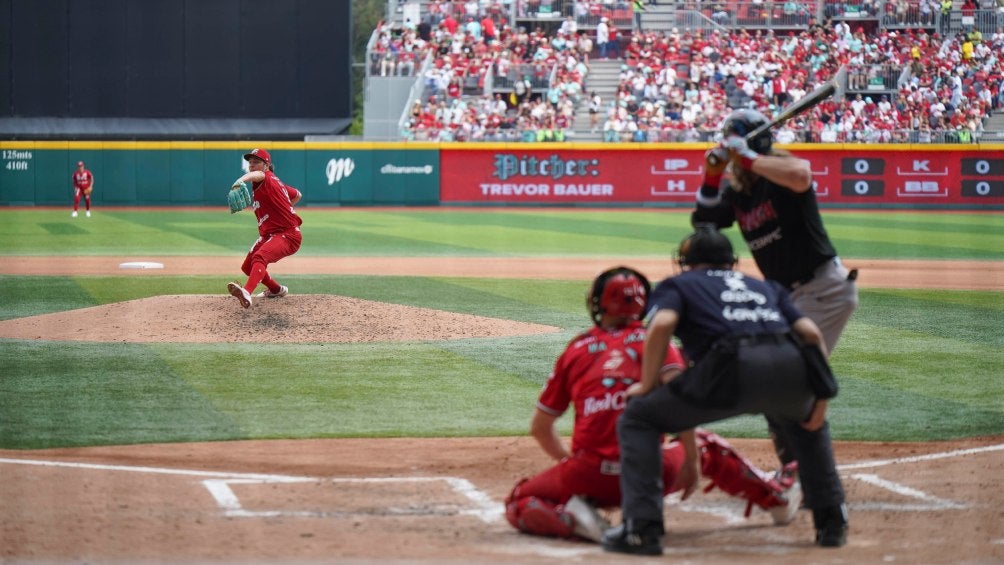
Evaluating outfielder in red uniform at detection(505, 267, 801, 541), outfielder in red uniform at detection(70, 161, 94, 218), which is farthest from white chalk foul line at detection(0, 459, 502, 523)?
outfielder in red uniform at detection(70, 161, 94, 218)

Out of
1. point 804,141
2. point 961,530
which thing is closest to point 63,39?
point 804,141

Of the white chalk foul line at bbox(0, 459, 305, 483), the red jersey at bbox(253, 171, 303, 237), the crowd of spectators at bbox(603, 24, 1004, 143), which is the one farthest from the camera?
the crowd of spectators at bbox(603, 24, 1004, 143)

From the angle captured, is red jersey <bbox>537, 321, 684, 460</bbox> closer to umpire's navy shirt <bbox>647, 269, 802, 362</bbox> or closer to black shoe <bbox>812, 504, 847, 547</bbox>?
umpire's navy shirt <bbox>647, 269, 802, 362</bbox>

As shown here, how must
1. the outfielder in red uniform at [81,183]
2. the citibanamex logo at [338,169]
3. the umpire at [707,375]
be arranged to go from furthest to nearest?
the citibanamex logo at [338,169]
the outfielder in red uniform at [81,183]
the umpire at [707,375]

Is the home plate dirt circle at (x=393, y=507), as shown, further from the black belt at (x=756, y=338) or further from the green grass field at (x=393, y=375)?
the black belt at (x=756, y=338)

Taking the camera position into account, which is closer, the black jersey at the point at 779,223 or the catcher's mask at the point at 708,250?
the catcher's mask at the point at 708,250

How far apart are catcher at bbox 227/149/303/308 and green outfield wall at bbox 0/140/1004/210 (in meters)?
22.4

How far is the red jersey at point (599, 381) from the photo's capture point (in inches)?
208

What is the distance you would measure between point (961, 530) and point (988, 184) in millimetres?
32511

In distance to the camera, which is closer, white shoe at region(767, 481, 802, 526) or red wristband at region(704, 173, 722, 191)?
white shoe at region(767, 481, 802, 526)

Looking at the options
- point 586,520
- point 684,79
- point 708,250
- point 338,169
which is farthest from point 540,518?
point 684,79

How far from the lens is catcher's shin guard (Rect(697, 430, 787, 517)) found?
563 centimetres

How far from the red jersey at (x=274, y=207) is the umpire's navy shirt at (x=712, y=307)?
845 cm

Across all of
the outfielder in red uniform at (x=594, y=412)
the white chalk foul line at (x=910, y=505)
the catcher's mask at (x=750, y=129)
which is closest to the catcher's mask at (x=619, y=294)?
the outfielder in red uniform at (x=594, y=412)
